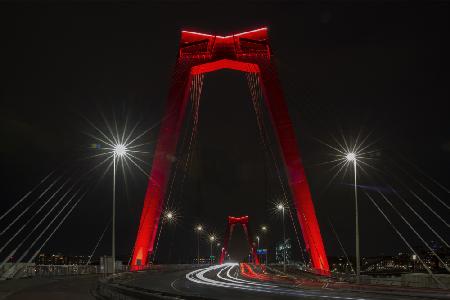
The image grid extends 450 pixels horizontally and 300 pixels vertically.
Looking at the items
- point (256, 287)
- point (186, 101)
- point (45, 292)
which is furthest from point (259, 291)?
point (186, 101)

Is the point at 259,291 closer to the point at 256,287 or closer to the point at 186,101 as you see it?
the point at 256,287

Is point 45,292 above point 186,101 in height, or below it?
below

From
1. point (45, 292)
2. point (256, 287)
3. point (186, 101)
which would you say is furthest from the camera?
point (186, 101)

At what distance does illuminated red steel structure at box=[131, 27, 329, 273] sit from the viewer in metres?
40.5

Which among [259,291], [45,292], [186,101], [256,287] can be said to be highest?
[186,101]

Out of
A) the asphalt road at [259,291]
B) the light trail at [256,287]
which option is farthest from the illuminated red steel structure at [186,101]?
the light trail at [256,287]

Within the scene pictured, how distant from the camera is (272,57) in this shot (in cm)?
4294

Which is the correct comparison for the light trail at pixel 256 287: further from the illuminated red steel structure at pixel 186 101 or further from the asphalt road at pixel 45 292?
the illuminated red steel structure at pixel 186 101

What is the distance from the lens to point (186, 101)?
43594mm

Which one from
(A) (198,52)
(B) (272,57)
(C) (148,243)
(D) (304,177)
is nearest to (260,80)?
(B) (272,57)

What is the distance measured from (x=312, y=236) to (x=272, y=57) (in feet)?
44.7

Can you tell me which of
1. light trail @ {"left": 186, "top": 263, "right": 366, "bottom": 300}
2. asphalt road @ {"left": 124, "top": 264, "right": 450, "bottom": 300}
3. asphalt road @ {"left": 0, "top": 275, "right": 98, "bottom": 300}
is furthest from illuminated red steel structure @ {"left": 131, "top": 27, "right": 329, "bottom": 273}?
asphalt road @ {"left": 0, "top": 275, "right": 98, "bottom": 300}

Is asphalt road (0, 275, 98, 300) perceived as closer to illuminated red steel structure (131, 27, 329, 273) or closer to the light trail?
the light trail

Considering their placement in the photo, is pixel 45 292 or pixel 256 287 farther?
pixel 256 287
